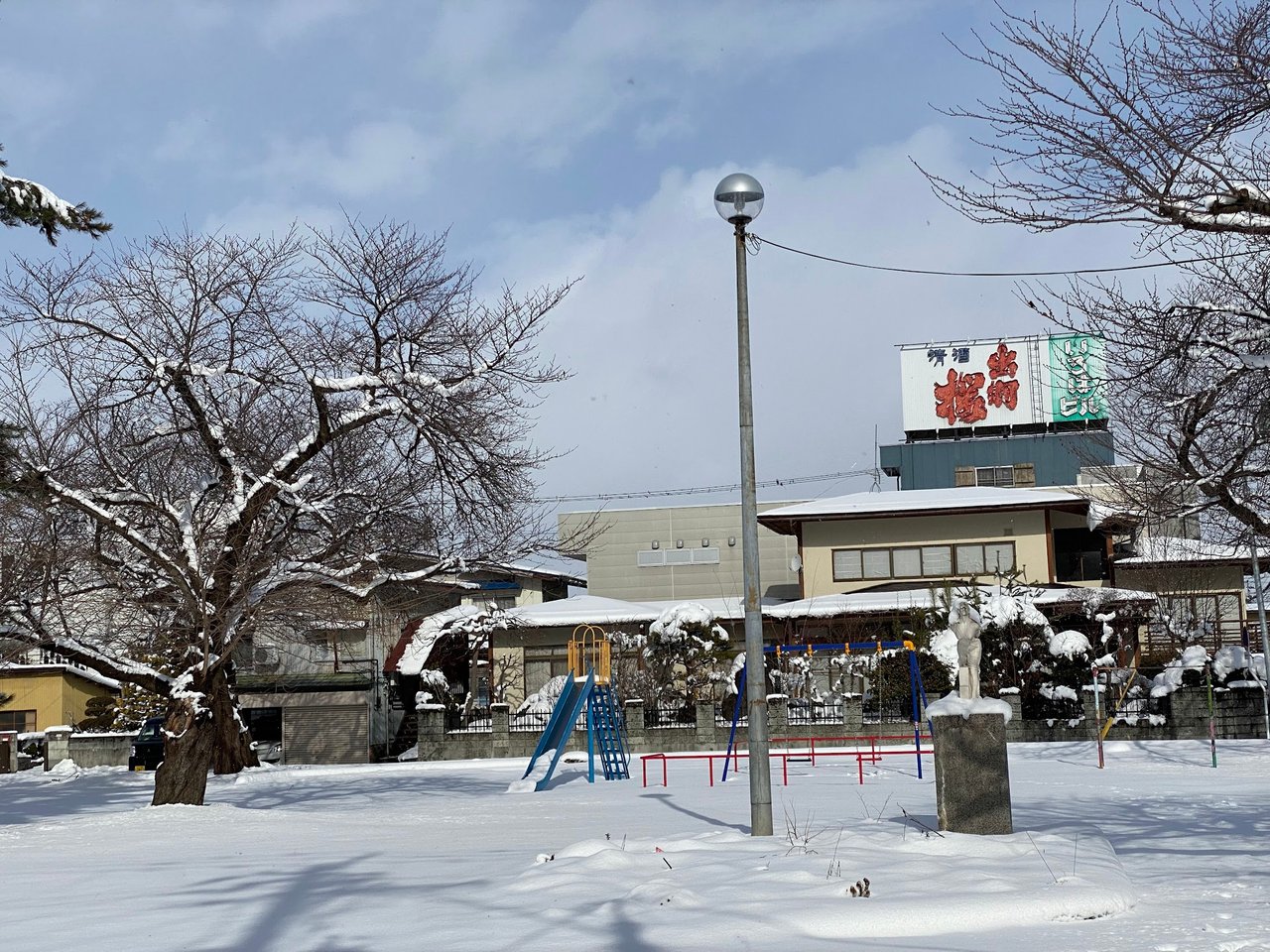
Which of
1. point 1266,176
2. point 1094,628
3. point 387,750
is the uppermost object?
point 1266,176

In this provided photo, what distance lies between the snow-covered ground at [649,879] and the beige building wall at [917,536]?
24.0 metres

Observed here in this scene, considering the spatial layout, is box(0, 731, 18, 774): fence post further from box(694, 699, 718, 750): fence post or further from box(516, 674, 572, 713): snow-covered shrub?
box(694, 699, 718, 750): fence post

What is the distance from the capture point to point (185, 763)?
18.9m

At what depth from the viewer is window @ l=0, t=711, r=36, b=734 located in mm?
45688

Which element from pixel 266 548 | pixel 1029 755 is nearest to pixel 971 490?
pixel 1029 755

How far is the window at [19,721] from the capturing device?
45.7 meters

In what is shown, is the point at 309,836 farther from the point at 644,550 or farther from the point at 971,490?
the point at 644,550

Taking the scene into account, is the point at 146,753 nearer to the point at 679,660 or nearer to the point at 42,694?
the point at 679,660

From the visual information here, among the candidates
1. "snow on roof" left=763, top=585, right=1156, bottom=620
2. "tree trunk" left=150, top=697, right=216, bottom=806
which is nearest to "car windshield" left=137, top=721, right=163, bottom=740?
"tree trunk" left=150, top=697, right=216, bottom=806

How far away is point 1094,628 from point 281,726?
908 inches

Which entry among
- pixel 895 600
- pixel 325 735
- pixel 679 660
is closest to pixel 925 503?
pixel 895 600

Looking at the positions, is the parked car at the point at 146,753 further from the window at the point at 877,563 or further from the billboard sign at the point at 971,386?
the billboard sign at the point at 971,386

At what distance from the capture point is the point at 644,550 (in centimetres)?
6731

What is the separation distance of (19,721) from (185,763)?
3116 cm
